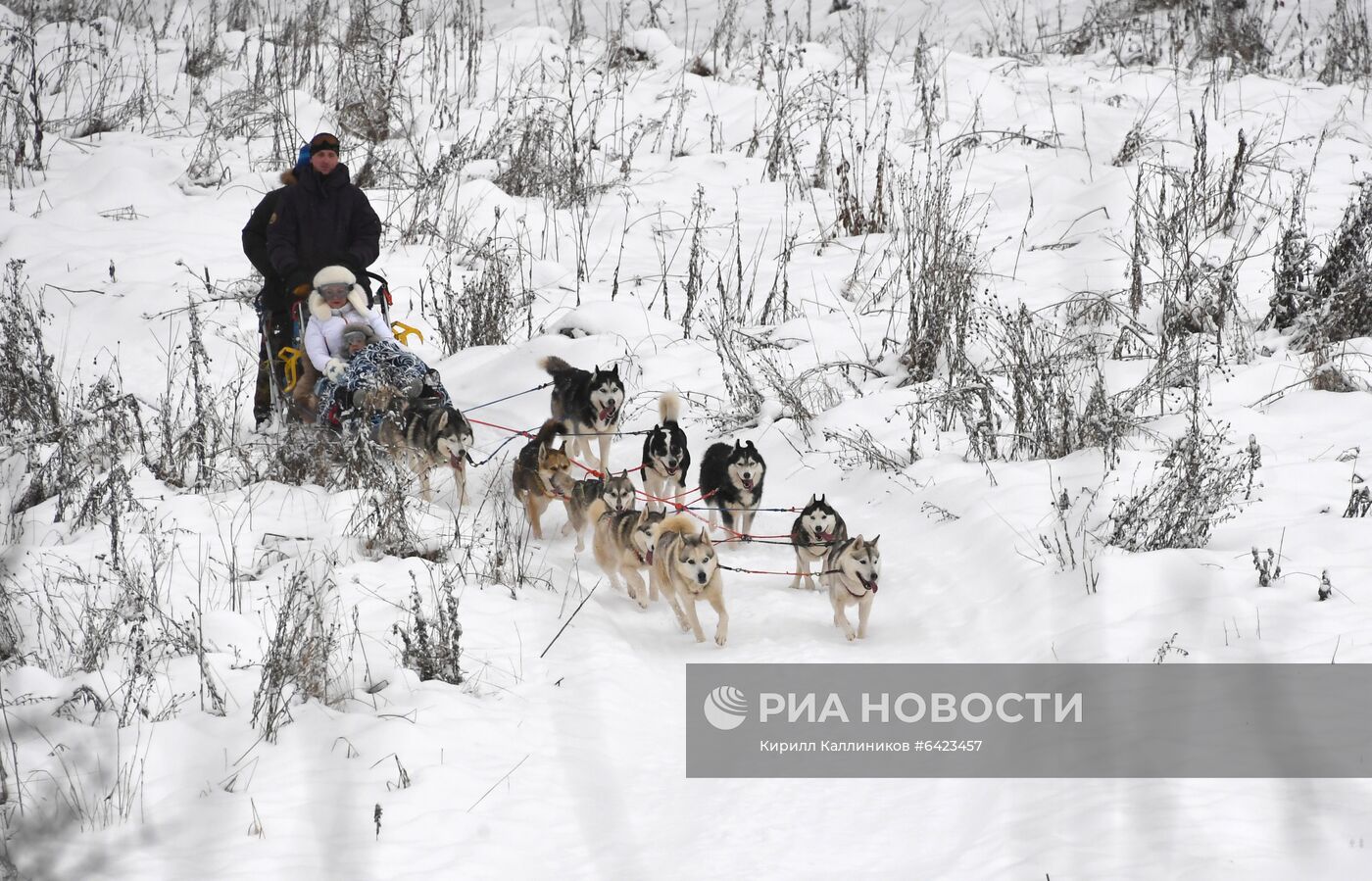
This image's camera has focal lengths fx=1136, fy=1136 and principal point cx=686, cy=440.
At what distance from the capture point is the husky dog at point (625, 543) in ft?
17.4

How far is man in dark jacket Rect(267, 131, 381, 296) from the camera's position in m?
6.85

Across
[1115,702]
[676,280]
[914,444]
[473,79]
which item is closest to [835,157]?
[676,280]

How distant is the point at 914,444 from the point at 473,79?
333 inches

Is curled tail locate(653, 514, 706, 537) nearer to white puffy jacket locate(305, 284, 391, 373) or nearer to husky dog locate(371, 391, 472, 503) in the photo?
husky dog locate(371, 391, 472, 503)

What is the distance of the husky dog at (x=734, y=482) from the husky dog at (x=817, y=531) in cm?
49

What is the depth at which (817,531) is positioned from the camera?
5.47m

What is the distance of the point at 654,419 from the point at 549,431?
4.86ft

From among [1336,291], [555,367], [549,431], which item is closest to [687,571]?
[549,431]

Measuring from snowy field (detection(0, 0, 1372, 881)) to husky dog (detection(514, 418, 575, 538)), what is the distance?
1.33ft

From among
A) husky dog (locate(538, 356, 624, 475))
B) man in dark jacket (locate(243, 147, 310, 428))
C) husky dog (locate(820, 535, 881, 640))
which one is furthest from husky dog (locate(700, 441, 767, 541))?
man in dark jacket (locate(243, 147, 310, 428))

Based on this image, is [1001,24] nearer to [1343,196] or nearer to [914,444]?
[1343,196]

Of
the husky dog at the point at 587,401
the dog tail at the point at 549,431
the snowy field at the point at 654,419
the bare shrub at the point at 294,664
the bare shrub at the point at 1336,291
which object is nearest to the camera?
the snowy field at the point at 654,419

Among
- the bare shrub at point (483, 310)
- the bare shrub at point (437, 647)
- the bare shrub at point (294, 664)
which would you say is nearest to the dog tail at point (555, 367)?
the bare shrub at point (483, 310)

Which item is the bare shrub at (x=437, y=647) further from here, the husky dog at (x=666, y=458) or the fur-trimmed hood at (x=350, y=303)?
the fur-trimmed hood at (x=350, y=303)
